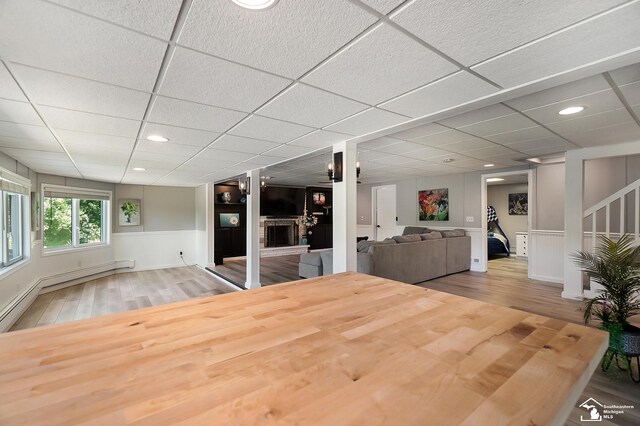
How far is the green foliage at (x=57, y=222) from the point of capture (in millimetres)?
5500

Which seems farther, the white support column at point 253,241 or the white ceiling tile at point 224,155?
the white support column at point 253,241

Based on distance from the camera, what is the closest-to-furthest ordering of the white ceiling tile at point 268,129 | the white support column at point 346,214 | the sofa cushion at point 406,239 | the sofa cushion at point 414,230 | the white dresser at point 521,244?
the white ceiling tile at point 268,129, the white support column at point 346,214, the sofa cushion at point 406,239, the sofa cushion at point 414,230, the white dresser at point 521,244

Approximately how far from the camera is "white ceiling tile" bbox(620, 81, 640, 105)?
211 centimetres

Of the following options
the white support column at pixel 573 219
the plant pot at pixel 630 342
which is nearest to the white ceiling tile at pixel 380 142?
the plant pot at pixel 630 342

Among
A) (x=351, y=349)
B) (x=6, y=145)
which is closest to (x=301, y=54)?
(x=351, y=349)

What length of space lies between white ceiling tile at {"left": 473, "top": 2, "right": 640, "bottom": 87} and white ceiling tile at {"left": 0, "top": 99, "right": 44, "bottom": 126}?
299cm

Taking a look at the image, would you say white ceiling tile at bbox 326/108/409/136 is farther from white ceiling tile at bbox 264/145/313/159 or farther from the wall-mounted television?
the wall-mounted television

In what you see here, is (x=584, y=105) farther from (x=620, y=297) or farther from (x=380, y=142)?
(x=380, y=142)

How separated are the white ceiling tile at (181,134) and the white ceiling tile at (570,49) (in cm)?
233

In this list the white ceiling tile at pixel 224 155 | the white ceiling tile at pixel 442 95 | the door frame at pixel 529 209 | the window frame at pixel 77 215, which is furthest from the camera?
the door frame at pixel 529 209

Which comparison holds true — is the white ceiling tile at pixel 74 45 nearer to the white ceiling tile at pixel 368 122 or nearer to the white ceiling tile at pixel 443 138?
the white ceiling tile at pixel 368 122

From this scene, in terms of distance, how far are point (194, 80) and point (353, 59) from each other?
0.93 meters

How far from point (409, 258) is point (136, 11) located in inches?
191

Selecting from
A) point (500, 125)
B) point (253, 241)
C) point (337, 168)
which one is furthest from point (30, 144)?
point (500, 125)
